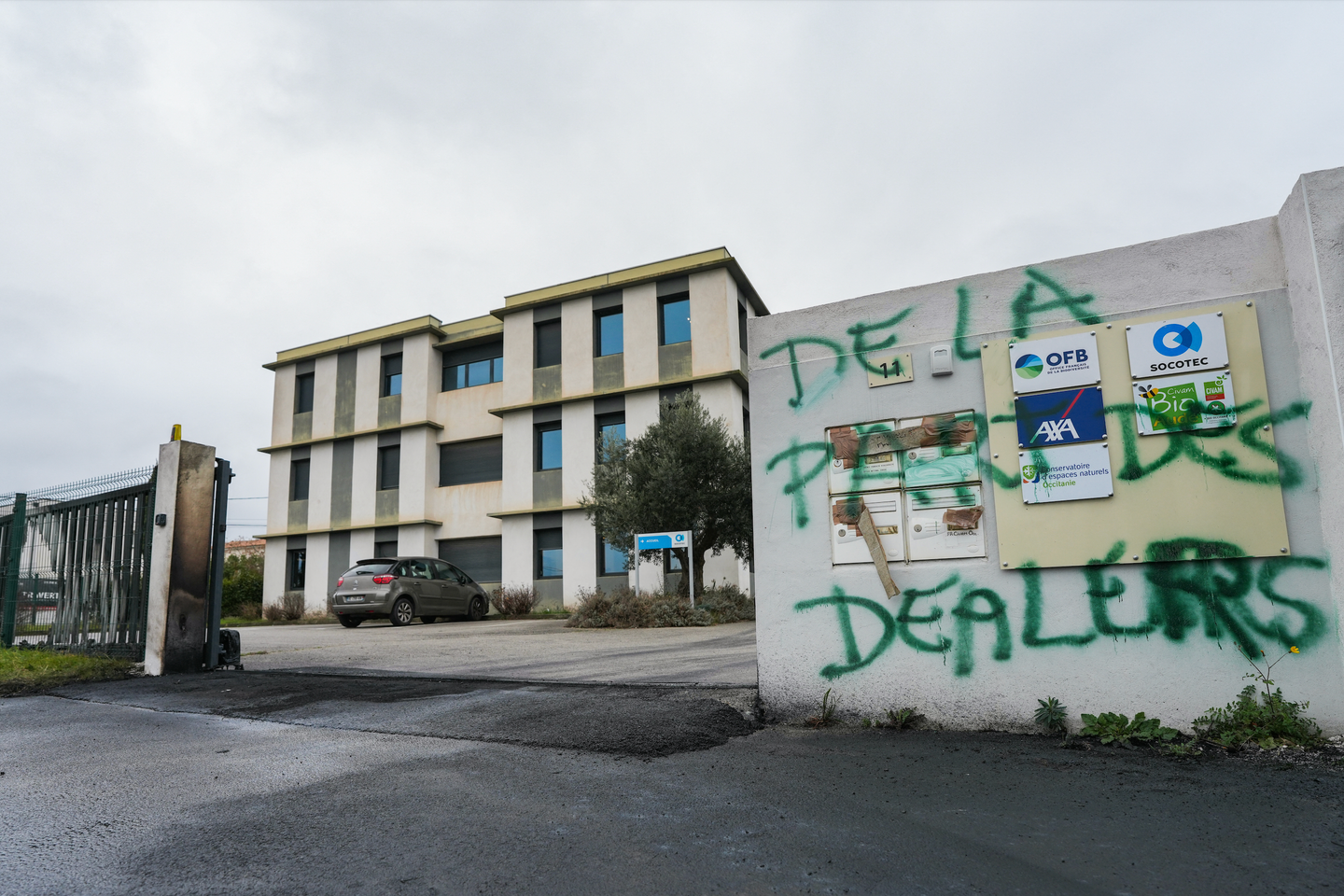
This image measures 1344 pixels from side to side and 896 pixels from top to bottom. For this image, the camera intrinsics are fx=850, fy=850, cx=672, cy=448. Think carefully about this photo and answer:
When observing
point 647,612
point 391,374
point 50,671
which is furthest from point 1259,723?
point 391,374

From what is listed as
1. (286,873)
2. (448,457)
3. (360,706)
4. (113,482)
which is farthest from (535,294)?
(286,873)

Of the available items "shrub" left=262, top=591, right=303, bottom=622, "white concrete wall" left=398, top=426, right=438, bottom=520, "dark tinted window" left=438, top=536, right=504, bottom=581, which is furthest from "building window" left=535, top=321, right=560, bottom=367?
"shrub" left=262, top=591, right=303, bottom=622

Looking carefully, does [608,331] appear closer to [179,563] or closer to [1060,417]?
[179,563]

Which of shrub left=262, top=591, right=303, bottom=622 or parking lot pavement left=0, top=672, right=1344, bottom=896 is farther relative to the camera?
shrub left=262, top=591, right=303, bottom=622

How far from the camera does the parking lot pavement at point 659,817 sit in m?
2.87

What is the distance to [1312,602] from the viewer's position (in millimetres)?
4473

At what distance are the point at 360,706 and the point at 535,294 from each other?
21.7 metres

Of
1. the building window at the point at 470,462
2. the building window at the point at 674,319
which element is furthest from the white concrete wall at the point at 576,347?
the building window at the point at 470,462

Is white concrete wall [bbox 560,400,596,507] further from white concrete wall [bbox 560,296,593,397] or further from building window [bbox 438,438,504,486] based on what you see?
building window [bbox 438,438,504,486]

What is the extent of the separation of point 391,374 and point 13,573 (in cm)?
1941

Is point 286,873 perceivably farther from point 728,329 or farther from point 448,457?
point 448,457

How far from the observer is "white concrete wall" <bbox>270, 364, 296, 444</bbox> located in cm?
3195

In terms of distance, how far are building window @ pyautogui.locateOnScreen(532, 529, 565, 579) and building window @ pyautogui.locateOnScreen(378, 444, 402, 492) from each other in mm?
6432

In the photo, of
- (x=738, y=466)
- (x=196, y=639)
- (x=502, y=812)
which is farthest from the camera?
(x=738, y=466)
